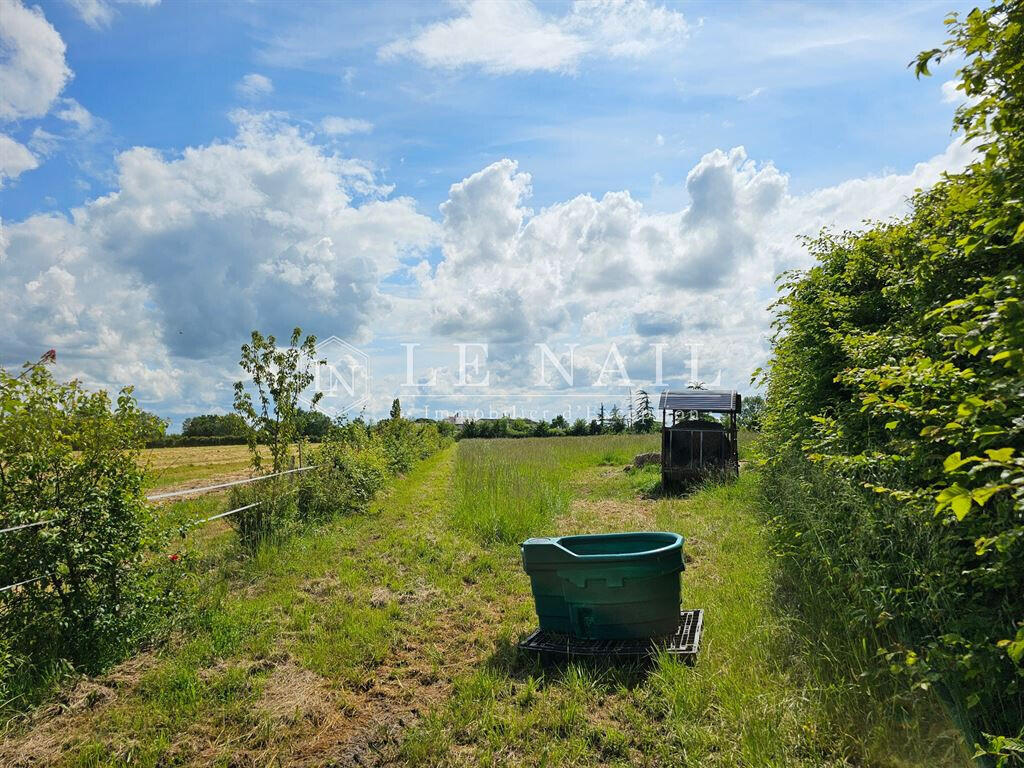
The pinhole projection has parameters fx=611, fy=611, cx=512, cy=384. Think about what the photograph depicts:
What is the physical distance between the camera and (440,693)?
442 cm

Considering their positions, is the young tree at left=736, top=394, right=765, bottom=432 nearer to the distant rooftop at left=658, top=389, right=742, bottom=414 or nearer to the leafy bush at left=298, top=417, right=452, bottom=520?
the distant rooftop at left=658, top=389, right=742, bottom=414

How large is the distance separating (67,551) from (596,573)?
3.95 metres

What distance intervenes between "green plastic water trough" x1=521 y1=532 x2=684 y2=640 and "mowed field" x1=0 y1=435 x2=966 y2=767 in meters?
0.37

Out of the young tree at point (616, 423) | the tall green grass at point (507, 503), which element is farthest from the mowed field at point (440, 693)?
the young tree at point (616, 423)

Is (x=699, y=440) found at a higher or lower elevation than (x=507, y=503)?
higher

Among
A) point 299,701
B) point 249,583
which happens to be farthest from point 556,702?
point 249,583

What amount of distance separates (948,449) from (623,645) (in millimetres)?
2620

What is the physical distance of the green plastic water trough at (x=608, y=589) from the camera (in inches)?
184

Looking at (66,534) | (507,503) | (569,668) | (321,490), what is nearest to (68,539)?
(66,534)

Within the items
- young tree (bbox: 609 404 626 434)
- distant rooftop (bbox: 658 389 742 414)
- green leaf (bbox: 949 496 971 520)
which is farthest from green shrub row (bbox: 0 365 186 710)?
young tree (bbox: 609 404 626 434)

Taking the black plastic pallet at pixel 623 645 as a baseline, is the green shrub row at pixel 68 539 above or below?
above

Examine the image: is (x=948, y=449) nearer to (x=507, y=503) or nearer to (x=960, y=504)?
(x=960, y=504)

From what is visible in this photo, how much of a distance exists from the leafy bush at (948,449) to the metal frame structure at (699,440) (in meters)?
8.16

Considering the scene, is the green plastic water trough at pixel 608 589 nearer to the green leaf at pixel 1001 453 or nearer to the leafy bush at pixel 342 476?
the green leaf at pixel 1001 453
